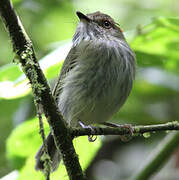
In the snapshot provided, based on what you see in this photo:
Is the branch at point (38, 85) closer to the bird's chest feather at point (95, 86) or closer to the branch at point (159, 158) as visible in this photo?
the branch at point (159, 158)

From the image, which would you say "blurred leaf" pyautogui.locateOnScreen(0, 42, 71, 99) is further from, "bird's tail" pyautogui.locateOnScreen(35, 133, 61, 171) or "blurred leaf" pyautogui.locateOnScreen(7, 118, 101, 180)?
"bird's tail" pyautogui.locateOnScreen(35, 133, 61, 171)

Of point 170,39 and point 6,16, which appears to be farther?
point 170,39

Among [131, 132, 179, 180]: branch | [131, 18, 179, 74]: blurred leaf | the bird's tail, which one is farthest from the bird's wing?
[131, 132, 179, 180]: branch

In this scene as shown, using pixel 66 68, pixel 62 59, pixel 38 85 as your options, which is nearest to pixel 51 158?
pixel 66 68

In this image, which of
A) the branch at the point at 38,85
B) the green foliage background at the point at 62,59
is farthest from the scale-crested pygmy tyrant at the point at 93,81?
the branch at the point at 38,85

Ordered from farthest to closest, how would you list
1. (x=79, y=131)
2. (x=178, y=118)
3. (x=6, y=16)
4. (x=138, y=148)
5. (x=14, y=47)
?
1. (x=138, y=148)
2. (x=178, y=118)
3. (x=79, y=131)
4. (x=14, y=47)
5. (x=6, y=16)

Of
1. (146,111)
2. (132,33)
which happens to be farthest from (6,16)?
(146,111)

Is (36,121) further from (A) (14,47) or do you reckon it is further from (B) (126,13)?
(B) (126,13)
